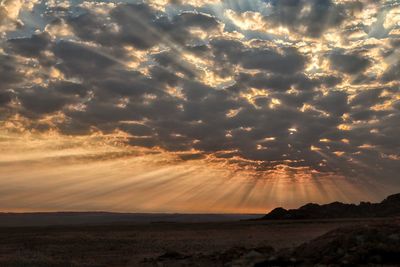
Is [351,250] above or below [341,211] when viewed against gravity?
below

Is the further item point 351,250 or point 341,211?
point 341,211

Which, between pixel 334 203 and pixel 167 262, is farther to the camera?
pixel 334 203

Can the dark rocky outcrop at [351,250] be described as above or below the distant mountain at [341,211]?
below

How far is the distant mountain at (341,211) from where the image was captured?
10369 cm

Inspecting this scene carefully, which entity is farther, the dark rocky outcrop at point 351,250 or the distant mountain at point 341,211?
the distant mountain at point 341,211

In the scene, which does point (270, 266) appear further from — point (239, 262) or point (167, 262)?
point (167, 262)

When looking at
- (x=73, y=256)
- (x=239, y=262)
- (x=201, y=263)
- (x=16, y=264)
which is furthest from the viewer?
(x=73, y=256)

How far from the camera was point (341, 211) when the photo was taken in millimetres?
109312

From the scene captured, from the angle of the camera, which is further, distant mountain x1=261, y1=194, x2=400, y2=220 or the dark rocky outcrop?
distant mountain x1=261, y1=194, x2=400, y2=220

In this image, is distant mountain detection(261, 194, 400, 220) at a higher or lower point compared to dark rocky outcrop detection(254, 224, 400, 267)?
higher

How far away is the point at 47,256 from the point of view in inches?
1430

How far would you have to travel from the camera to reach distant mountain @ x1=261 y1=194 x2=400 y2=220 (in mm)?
103688

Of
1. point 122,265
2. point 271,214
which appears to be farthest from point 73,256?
point 271,214

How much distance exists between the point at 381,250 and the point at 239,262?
7378mm
